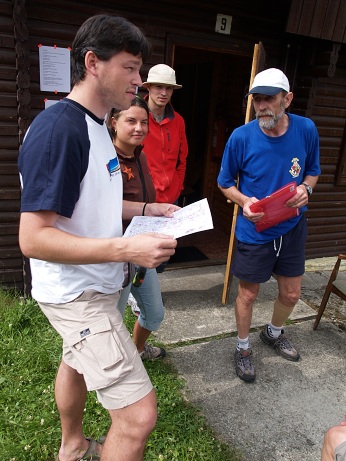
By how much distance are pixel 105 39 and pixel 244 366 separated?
2425 millimetres

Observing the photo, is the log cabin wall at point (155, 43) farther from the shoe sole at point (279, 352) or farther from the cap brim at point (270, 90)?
the shoe sole at point (279, 352)

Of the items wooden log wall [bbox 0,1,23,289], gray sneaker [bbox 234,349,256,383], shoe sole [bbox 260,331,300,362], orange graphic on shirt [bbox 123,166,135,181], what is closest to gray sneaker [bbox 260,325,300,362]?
shoe sole [bbox 260,331,300,362]

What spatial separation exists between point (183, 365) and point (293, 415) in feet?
→ 2.82

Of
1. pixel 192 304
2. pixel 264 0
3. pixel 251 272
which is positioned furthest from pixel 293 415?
pixel 264 0

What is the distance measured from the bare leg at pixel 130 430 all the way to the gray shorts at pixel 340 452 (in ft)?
2.32

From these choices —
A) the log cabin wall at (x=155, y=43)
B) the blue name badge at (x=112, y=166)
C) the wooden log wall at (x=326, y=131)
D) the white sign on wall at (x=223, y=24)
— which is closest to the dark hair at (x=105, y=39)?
the blue name badge at (x=112, y=166)

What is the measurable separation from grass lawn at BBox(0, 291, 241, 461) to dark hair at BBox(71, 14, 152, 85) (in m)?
1.99

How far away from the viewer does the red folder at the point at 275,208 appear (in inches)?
98.6

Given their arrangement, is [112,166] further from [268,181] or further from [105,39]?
[268,181]

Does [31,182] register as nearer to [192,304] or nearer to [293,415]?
[293,415]

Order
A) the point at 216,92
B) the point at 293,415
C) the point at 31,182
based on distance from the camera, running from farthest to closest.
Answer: the point at 216,92
the point at 293,415
the point at 31,182

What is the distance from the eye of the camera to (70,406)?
1.91 metres

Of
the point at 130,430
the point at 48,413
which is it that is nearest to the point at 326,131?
the point at 48,413

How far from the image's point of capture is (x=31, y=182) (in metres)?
1.35
